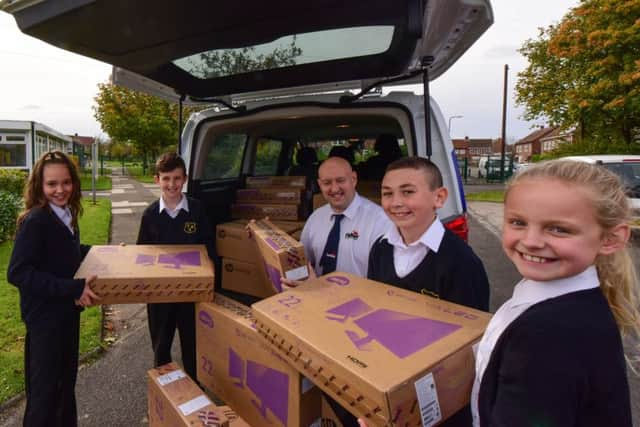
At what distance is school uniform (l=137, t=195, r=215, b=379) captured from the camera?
2.43 meters

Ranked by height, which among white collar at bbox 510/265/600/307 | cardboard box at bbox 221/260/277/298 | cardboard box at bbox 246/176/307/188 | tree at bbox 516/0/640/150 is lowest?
cardboard box at bbox 221/260/277/298

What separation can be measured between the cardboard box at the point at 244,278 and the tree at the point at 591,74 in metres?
15.5

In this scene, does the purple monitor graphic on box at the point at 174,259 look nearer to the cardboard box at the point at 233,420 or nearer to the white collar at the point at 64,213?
the white collar at the point at 64,213

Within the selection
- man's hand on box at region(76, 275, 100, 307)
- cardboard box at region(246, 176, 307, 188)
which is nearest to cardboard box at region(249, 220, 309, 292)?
man's hand on box at region(76, 275, 100, 307)

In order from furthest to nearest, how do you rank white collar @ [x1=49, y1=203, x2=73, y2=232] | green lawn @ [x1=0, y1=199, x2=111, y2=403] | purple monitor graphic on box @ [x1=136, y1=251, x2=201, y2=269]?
1. green lawn @ [x1=0, y1=199, x2=111, y2=403]
2. purple monitor graphic on box @ [x1=136, y1=251, x2=201, y2=269]
3. white collar @ [x1=49, y1=203, x2=73, y2=232]

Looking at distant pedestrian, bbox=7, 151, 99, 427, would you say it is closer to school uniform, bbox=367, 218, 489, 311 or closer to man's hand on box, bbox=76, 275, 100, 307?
man's hand on box, bbox=76, 275, 100, 307

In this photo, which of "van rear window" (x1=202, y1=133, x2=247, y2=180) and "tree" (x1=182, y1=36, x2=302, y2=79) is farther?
"van rear window" (x1=202, y1=133, x2=247, y2=180)

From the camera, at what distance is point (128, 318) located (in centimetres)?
391

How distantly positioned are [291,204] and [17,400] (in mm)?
2336

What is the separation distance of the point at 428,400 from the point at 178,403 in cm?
117

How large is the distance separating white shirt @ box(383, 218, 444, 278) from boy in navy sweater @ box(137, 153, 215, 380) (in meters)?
1.38

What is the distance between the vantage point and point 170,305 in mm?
2453

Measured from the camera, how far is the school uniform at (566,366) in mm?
768

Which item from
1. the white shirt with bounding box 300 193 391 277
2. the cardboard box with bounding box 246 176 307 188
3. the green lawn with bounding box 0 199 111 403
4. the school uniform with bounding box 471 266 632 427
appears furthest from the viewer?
the cardboard box with bounding box 246 176 307 188
